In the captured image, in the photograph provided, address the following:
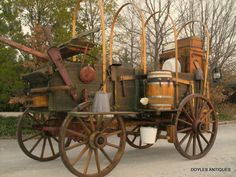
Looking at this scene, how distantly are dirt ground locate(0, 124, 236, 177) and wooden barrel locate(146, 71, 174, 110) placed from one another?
112 centimetres

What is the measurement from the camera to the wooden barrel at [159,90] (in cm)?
660

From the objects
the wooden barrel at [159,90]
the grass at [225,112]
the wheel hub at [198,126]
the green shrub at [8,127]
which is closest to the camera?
the wooden barrel at [159,90]

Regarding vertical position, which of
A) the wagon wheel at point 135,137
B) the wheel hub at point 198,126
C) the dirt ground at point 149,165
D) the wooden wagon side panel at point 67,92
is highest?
the wooden wagon side panel at point 67,92

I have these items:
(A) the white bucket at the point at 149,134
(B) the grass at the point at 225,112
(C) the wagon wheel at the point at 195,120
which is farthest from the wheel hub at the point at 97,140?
(B) the grass at the point at 225,112

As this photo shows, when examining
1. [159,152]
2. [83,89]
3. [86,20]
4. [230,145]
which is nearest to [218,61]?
[86,20]

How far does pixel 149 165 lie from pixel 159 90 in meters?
1.40

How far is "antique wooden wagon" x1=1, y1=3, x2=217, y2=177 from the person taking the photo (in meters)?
5.70

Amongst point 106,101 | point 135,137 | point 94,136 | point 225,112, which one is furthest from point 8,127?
point 225,112

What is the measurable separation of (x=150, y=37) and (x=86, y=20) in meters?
5.33

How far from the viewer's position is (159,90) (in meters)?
6.60

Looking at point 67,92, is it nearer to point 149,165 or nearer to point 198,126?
point 149,165

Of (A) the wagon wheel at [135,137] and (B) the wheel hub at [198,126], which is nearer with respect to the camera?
(B) the wheel hub at [198,126]

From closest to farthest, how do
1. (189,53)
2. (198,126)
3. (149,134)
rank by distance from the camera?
(149,134) < (198,126) < (189,53)

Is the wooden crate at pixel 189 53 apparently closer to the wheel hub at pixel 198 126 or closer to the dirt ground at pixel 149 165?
the wheel hub at pixel 198 126
